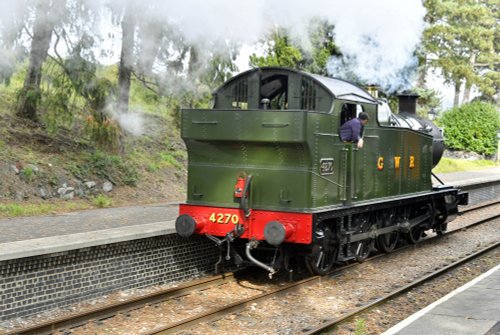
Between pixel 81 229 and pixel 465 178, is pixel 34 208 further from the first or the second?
pixel 465 178

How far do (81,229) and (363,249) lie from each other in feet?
13.8

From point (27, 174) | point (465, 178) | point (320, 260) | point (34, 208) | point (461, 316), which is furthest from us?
point (465, 178)

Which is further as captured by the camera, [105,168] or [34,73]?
[105,168]

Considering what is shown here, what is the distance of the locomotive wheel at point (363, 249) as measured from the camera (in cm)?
933

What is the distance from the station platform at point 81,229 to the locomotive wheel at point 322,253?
6.00 feet

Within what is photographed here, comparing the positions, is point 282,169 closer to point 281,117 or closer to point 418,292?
point 281,117

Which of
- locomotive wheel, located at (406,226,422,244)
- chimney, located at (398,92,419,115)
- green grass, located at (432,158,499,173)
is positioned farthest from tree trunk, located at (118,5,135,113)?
green grass, located at (432,158,499,173)

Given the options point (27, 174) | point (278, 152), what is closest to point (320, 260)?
point (278, 152)

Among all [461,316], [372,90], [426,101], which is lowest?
[461,316]

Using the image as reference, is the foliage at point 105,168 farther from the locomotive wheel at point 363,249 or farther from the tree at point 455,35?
the tree at point 455,35

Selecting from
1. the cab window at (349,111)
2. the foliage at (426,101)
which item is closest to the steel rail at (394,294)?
the cab window at (349,111)

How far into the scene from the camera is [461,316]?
6078 mm

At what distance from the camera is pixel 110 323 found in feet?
20.6

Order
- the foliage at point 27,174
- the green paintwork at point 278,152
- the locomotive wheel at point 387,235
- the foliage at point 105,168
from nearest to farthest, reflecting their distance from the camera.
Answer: the green paintwork at point 278,152, the locomotive wheel at point 387,235, the foliage at point 27,174, the foliage at point 105,168
